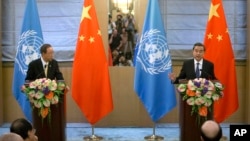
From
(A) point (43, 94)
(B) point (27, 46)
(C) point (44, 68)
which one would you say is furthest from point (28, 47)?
(A) point (43, 94)

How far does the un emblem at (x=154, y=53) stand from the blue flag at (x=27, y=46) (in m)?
1.62

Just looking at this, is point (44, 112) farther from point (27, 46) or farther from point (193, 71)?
point (193, 71)

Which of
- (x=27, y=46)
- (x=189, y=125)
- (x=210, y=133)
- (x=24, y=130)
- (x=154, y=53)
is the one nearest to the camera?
(x=210, y=133)

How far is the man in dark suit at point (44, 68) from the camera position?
20.0 feet

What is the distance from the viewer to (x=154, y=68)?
695 centimetres

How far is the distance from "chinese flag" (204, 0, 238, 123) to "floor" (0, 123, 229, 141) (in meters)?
0.42

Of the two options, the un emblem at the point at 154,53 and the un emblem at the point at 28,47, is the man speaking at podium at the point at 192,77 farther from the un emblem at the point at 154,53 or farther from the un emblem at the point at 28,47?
the un emblem at the point at 28,47

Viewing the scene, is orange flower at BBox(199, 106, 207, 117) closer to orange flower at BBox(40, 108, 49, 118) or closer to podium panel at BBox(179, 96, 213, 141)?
podium panel at BBox(179, 96, 213, 141)

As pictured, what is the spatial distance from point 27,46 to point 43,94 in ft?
5.78

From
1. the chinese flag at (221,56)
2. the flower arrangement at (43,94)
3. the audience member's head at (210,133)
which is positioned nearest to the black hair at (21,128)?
the audience member's head at (210,133)

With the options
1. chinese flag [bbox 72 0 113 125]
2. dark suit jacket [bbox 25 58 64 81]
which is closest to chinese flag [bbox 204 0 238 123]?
chinese flag [bbox 72 0 113 125]

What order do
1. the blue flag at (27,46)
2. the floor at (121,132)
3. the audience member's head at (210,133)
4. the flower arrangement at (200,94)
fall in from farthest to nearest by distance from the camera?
the blue flag at (27,46), the floor at (121,132), the flower arrangement at (200,94), the audience member's head at (210,133)

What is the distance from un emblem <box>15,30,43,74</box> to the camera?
7.07 metres

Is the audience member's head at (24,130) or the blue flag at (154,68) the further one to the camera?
the blue flag at (154,68)
